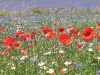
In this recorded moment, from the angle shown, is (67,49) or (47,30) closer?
(47,30)

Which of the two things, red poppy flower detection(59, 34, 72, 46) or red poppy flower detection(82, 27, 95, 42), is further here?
red poppy flower detection(59, 34, 72, 46)

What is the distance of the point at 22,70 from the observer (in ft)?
15.4

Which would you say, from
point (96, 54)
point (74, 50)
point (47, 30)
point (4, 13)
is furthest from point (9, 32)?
point (4, 13)

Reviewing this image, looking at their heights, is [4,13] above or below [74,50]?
below

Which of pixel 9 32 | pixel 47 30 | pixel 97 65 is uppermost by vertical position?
pixel 47 30

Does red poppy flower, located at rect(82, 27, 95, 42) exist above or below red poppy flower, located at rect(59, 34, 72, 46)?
above

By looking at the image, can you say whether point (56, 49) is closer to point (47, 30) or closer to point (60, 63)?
point (60, 63)

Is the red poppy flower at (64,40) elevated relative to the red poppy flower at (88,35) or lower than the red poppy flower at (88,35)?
lower

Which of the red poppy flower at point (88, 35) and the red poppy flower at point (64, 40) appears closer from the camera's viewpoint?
the red poppy flower at point (88, 35)

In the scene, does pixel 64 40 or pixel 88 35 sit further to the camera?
pixel 64 40

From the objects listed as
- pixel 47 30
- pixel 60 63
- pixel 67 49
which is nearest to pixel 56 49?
pixel 67 49

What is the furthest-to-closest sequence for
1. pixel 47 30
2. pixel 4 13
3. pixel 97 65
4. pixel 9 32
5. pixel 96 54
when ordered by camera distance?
pixel 4 13 < pixel 9 32 < pixel 96 54 < pixel 97 65 < pixel 47 30

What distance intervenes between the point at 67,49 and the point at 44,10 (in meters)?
14.5

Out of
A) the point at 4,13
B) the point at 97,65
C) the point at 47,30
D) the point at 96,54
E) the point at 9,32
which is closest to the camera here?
the point at 47,30
